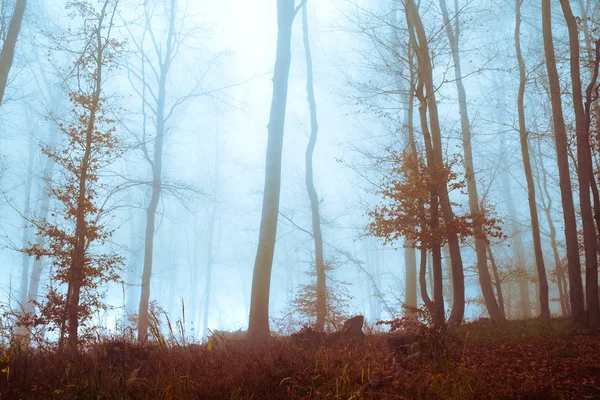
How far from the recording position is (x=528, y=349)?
5336 millimetres

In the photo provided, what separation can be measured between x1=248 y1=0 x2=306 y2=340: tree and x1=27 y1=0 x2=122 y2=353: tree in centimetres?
391

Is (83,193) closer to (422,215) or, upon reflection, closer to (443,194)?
(422,215)

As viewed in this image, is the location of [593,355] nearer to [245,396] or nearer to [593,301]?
[593,301]

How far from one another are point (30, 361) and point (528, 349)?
6146mm

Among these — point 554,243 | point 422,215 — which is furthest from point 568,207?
point 554,243

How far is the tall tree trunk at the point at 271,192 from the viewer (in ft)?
32.8

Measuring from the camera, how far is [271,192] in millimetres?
11117

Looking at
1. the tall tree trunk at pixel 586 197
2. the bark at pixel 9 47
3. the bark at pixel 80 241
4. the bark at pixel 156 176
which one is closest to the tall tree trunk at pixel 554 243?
the tall tree trunk at pixel 586 197

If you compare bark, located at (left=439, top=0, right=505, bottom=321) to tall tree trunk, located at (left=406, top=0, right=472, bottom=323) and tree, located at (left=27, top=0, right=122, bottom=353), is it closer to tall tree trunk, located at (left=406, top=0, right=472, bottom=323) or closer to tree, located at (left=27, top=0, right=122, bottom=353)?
tall tree trunk, located at (left=406, top=0, right=472, bottom=323)

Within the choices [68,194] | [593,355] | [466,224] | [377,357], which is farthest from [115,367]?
[466,224]

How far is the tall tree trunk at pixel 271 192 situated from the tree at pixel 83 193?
12.8ft

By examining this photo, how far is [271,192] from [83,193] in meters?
5.11

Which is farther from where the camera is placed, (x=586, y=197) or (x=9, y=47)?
(x=9, y=47)

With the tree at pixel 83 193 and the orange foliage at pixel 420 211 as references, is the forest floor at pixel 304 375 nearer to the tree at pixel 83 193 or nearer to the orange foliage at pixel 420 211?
the tree at pixel 83 193
